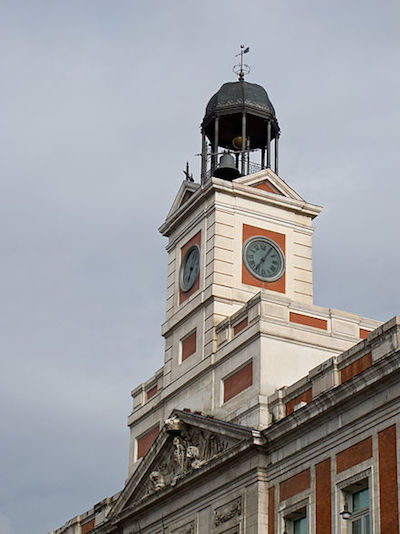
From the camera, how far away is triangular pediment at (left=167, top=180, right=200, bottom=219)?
48000 mm

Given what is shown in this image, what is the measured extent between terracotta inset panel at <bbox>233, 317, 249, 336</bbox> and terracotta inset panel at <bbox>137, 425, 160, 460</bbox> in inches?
256

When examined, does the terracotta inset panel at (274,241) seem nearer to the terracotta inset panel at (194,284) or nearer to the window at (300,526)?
the terracotta inset panel at (194,284)

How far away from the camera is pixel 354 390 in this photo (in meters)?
31.0

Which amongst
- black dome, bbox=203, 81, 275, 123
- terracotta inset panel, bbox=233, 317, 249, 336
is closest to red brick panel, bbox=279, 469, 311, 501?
terracotta inset panel, bbox=233, 317, 249, 336

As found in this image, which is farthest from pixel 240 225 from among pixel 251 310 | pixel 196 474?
pixel 196 474

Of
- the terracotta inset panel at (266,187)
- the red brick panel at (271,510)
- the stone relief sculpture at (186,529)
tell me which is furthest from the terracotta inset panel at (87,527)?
the terracotta inset panel at (266,187)

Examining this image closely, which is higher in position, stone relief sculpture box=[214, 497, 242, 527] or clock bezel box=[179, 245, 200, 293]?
clock bezel box=[179, 245, 200, 293]

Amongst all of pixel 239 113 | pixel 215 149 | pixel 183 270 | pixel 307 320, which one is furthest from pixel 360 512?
pixel 239 113

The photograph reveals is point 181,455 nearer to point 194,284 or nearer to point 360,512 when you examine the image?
point 194,284

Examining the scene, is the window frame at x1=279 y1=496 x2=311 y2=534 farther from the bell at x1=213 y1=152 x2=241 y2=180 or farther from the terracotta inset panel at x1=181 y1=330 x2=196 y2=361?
the bell at x1=213 y1=152 x2=241 y2=180

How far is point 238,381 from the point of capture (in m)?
39.4

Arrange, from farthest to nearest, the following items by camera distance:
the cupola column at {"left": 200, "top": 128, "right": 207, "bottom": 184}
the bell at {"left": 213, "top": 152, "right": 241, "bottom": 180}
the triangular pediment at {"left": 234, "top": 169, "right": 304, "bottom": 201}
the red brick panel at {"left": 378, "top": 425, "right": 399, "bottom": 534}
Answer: the cupola column at {"left": 200, "top": 128, "right": 207, "bottom": 184}
the bell at {"left": 213, "top": 152, "right": 241, "bottom": 180}
the triangular pediment at {"left": 234, "top": 169, "right": 304, "bottom": 201}
the red brick panel at {"left": 378, "top": 425, "right": 399, "bottom": 534}

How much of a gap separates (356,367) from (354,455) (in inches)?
104

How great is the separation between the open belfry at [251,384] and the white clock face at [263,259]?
0.05 metres
